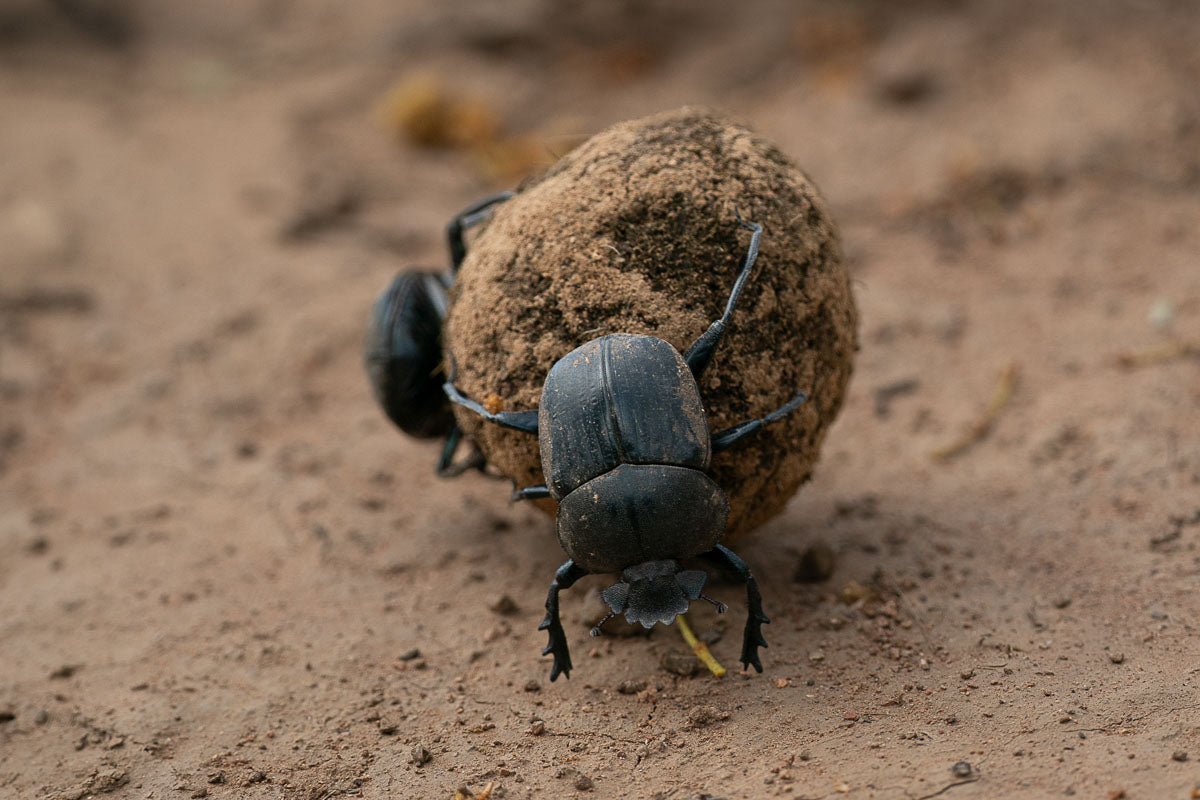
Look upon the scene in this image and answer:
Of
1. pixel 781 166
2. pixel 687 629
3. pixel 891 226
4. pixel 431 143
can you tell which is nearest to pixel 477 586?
pixel 687 629

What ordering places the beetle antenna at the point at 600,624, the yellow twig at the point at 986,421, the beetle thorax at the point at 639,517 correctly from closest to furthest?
1. the beetle thorax at the point at 639,517
2. the beetle antenna at the point at 600,624
3. the yellow twig at the point at 986,421

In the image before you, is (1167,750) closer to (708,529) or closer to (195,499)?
(708,529)

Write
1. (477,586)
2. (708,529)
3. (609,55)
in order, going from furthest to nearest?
(609,55) → (477,586) → (708,529)

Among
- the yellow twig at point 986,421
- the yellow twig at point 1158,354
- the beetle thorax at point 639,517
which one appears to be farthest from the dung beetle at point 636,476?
the yellow twig at point 1158,354

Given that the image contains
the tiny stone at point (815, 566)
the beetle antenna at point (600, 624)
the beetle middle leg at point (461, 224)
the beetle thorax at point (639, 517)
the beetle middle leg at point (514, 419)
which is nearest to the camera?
the beetle thorax at point (639, 517)

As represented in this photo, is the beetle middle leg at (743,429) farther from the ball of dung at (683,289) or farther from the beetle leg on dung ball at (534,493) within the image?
the beetle leg on dung ball at (534,493)

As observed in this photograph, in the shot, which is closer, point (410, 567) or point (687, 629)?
point (687, 629)

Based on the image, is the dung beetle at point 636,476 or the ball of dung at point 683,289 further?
the ball of dung at point 683,289
